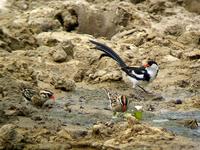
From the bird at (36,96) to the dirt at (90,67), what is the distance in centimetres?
13

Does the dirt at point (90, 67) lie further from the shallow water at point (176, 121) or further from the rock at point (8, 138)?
the shallow water at point (176, 121)

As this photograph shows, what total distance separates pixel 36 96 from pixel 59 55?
4444mm

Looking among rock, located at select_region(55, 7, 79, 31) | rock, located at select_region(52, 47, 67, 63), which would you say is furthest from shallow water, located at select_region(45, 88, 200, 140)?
rock, located at select_region(55, 7, 79, 31)

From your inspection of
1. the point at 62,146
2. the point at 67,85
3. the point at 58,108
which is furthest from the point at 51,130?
the point at 67,85

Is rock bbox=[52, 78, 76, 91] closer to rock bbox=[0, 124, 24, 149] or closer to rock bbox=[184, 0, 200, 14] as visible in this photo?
rock bbox=[0, 124, 24, 149]

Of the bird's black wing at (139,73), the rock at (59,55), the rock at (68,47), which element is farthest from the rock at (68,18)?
the bird's black wing at (139,73)

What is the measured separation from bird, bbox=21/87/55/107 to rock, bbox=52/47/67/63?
12.8 ft

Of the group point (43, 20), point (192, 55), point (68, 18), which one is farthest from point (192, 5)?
point (43, 20)

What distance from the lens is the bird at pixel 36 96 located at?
11.2 m

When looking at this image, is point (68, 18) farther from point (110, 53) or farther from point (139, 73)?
point (139, 73)

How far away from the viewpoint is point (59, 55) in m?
15.6

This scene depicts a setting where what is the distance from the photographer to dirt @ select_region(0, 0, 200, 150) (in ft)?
29.1

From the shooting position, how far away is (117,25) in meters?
18.8

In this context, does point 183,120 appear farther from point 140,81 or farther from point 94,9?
point 94,9
